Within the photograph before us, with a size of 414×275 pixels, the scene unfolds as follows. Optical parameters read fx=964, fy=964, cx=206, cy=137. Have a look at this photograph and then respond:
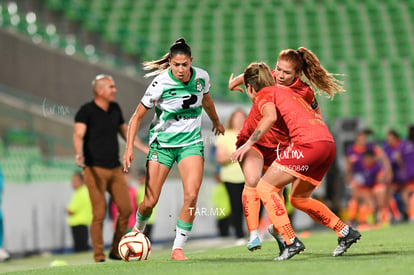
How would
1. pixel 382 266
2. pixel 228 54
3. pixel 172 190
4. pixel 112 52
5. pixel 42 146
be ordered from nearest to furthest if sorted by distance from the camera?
1. pixel 382 266
2. pixel 42 146
3. pixel 172 190
4. pixel 112 52
5. pixel 228 54

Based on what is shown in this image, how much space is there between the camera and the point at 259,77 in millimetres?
8695

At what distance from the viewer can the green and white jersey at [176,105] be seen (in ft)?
30.1

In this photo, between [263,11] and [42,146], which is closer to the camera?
[42,146]

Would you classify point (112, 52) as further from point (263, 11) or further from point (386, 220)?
point (263, 11)

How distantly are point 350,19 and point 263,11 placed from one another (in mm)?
3405

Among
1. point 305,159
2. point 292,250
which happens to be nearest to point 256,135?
point 305,159

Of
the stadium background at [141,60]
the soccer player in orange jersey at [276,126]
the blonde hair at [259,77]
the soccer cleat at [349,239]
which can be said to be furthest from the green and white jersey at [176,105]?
the stadium background at [141,60]

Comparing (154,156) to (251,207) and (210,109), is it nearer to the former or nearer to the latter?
(210,109)

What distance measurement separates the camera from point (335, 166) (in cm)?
2497

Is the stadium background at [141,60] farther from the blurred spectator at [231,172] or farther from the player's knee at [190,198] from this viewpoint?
the player's knee at [190,198]

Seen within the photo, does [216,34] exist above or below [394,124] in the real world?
above

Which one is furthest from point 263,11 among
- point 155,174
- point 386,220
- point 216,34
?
point 155,174

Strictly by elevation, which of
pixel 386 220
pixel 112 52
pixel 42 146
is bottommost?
pixel 386 220

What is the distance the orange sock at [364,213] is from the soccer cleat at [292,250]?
1287 cm
